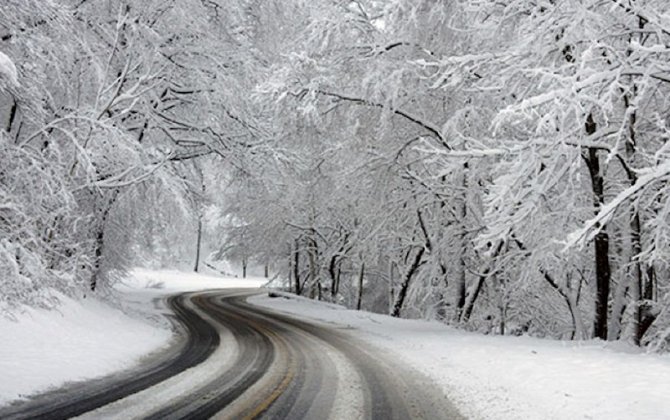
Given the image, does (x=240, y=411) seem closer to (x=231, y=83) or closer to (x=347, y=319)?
(x=231, y=83)

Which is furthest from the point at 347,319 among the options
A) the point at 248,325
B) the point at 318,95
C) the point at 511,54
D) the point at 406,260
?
the point at 511,54

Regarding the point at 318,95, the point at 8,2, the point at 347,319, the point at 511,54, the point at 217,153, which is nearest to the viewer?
the point at 8,2

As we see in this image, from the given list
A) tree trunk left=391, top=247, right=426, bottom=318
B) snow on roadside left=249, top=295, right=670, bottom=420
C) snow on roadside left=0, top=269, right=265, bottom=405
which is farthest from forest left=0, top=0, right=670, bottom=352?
snow on roadside left=249, top=295, right=670, bottom=420

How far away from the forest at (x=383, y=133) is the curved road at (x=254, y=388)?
2.19m

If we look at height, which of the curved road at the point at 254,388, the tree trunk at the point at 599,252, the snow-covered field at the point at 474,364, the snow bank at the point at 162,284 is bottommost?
the curved road at the point at 254,388

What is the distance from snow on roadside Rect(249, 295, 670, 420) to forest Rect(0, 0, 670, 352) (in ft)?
6.11

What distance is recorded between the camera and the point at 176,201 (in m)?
14.8

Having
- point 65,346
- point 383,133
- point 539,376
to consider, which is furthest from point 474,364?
point 65,346

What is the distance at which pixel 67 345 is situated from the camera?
424 inches

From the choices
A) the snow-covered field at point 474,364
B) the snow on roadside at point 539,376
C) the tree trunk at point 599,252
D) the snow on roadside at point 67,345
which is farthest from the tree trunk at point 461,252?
the snow on roadside at point 67,345

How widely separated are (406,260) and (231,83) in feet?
50.5

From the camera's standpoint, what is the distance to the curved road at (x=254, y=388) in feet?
23.9

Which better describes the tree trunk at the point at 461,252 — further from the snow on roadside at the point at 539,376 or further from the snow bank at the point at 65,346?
the snow bank at the point at 65,346

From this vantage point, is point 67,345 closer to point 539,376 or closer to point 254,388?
point 254,388
